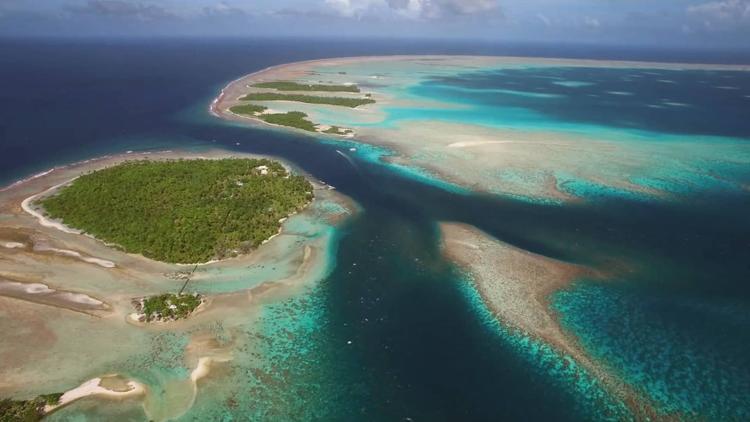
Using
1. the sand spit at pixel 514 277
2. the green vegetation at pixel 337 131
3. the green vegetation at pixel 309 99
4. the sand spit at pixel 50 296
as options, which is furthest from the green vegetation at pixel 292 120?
the sand spit at pixel 50 296

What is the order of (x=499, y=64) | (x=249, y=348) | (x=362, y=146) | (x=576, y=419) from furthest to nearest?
(x=499, y=64), (x=362, y=146), (x=249, y=348), (x=576, y=419)

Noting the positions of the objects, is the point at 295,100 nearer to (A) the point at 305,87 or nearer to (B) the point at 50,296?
(A) the point at 305,87

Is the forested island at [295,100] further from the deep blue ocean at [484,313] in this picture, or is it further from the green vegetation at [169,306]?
the green vegetation at [169,306]

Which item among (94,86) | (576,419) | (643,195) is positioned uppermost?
(94,86)

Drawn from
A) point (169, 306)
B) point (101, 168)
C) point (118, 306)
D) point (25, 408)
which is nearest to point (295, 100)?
point (101, 168)

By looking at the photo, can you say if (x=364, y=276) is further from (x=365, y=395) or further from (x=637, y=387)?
(x=637, y=387)

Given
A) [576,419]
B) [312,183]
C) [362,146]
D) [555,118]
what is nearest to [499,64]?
[555,118]
